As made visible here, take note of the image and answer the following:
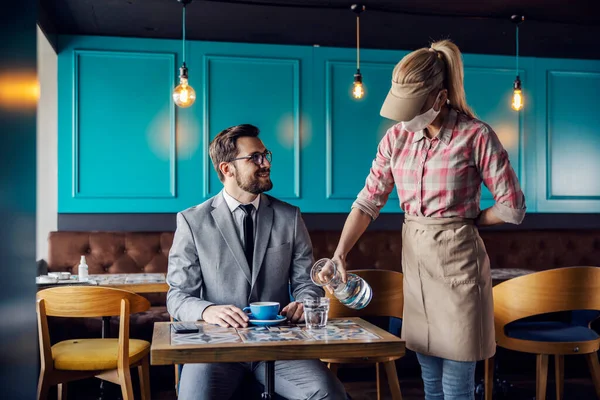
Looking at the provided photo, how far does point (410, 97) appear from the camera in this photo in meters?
1.84

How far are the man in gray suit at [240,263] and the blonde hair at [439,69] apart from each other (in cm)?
72

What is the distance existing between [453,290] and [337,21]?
329cm

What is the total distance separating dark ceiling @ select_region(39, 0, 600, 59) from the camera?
446 centimetres

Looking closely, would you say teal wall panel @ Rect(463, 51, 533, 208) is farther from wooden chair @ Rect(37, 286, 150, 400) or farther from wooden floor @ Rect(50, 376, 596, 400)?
wooden chair @ Rect(37, 286, 150, 400)

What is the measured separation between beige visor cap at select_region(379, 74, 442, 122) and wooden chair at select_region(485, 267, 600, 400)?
139 cm

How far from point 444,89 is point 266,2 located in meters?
2.82

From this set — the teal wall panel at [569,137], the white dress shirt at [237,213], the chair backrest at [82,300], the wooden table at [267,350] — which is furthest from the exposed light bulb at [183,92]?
the teal wall panel at [569,137]

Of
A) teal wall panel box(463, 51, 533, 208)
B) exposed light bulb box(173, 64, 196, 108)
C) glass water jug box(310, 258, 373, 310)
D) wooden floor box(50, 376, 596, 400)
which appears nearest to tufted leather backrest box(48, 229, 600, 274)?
teal wall panel box(463, 51, 533, 208)

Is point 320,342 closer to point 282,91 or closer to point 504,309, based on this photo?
point 504,309

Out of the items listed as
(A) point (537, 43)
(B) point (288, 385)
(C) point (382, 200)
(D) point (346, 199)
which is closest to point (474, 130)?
(C) point (382, 200)

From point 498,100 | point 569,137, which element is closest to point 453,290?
point 498,100

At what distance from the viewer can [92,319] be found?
415cm

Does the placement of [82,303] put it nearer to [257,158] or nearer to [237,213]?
[237,213]

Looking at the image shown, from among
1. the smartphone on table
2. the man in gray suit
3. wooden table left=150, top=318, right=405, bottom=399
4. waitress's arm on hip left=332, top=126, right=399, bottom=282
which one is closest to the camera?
wooden table left=150, top=318, right=405, bottom=399
